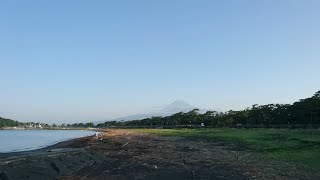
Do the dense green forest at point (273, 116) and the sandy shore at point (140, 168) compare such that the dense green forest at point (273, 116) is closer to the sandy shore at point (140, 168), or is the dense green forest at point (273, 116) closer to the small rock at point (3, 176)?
the sandy shore at point (140, 168)

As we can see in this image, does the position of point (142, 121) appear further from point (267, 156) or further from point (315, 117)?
point (267, 156)

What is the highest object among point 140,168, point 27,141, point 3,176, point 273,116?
point 273,116

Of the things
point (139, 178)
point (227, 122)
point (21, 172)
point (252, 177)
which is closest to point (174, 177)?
point (139, 178)

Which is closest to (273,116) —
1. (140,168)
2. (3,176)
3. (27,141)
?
(27,141)

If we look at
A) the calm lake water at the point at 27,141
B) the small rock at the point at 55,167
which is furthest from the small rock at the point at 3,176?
the calm lake water at the point at 27,141

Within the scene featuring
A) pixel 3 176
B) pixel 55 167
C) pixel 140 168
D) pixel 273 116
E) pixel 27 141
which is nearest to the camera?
pixel 3 176

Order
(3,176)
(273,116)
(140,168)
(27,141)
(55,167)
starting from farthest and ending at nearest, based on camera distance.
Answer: (273,116) < (27,141) < (140,168) < (55,167) < (3,176)

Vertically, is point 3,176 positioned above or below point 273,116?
below

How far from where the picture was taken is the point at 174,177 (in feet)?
61.3

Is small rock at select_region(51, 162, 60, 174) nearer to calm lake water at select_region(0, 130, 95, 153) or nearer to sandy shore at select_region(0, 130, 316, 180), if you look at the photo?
sandy shore at select_region(0, 130, 316, 180)

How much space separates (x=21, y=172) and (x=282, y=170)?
11935 millimetres

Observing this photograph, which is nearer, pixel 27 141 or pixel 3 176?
pixel 3 176

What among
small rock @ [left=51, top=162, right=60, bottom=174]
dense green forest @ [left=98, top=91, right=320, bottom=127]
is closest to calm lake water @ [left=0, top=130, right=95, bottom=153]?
small rock @ [left=51, top=162, right=60, bottom=174]

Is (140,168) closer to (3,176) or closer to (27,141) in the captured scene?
(3,176)
